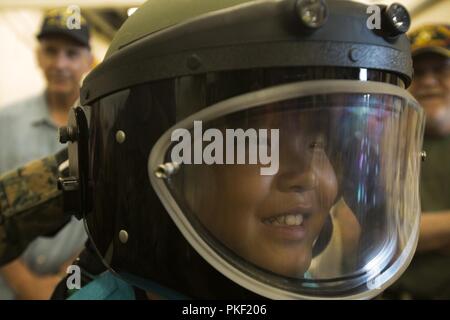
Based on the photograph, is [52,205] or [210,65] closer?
[210,65]

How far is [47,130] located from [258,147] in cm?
104

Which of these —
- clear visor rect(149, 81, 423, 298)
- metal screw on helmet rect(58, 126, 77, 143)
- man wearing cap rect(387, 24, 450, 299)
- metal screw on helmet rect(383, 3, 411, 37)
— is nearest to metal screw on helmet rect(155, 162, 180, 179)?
clear visor rect(149, 81, 423, 298)

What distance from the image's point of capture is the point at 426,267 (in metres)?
1.06

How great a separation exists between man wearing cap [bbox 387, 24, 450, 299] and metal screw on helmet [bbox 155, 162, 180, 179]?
0.72m

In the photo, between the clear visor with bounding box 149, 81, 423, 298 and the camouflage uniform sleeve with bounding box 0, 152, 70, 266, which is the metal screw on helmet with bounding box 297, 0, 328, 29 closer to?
the clear visor with bounding box 149, 81, 423, 298

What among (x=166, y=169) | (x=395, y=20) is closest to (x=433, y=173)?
(x=395, y=20)

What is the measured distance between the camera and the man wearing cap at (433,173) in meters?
1.04

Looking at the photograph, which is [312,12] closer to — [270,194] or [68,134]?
[270,194]

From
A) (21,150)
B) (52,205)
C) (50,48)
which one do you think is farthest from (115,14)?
(52,205)

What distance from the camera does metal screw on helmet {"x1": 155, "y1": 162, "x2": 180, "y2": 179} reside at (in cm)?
53

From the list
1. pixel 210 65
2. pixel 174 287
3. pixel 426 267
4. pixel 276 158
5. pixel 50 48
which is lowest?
pixel 426 267

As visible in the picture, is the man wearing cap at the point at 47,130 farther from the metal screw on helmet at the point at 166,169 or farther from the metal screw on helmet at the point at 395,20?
the metal screw on helmet at the point at 395,20
